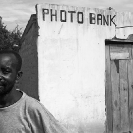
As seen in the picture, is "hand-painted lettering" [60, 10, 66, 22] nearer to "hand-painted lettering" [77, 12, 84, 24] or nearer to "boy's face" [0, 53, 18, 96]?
"hand-painted lettering" [77, 12, 84, 24]

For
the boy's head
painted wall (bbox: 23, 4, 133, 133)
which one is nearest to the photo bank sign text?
painted wall (bbox: 23, 4, 133, 133)

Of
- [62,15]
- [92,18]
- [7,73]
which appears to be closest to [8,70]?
[7,73]

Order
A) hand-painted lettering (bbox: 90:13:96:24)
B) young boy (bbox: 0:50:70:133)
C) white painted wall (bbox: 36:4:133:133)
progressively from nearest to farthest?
Answer: young boy (bbox: 0:50:70:133)
white painted wall (bbox: 36:4:133:133)
hand-painted lettering (bbox: 90:13:96:24)

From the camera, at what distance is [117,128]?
525 centimetres

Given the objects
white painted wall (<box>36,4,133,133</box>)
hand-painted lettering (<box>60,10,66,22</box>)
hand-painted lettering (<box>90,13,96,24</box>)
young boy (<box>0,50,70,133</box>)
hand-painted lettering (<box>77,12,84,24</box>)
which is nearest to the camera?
young boy (<box>0,50,70,133</box>)

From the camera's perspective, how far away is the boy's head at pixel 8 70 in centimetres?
149

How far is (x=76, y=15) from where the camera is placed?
4.82 m

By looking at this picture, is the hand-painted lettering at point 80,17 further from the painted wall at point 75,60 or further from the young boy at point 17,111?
A: the young boy at point 17,111

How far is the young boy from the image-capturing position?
1462 millimetres

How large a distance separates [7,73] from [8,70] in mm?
18

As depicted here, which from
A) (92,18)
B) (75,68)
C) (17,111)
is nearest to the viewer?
(17,111)

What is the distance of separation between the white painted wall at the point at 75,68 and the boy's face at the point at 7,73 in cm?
298

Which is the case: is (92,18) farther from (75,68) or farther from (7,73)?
(7,73)

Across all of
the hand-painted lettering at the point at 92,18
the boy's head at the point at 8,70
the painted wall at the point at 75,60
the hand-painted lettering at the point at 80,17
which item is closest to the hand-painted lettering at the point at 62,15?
the painted wall at the point at 75,60
